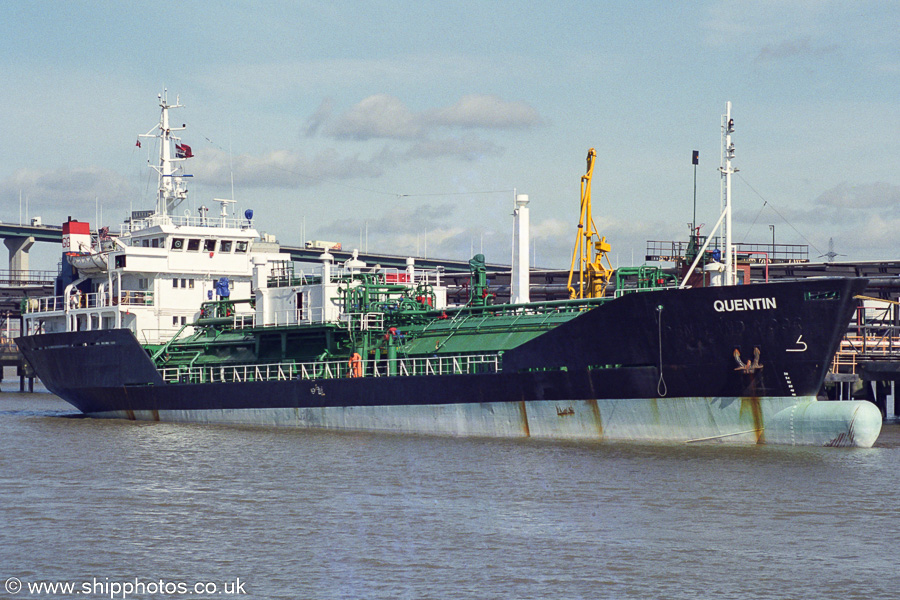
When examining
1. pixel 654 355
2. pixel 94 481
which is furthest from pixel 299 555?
pixel 654 355

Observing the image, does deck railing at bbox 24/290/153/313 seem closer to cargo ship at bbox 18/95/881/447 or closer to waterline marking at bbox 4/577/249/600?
cargo ship at bbox 18/95/881/447

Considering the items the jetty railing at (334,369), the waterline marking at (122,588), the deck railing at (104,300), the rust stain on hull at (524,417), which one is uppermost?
the deck railing at (104,300)

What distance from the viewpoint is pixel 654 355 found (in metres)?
31.1

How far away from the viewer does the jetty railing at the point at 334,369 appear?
3572cm

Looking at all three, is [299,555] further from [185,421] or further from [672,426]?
[185,421]

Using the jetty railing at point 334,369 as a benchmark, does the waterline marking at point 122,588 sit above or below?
below

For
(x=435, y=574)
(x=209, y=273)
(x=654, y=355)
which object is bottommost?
(x=435, y=574)

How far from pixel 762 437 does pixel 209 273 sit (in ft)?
91.1

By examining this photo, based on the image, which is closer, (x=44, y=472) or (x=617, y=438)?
(x=44, y=472)

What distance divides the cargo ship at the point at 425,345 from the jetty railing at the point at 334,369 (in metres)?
0.10

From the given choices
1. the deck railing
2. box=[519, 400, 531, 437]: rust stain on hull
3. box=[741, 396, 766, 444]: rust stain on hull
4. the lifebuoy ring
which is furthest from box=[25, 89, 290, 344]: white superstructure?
box=[741, 396, 766, 444]: rust stain on hull

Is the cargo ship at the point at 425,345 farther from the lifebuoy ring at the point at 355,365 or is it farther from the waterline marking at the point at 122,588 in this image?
the waterline marking at the point at 122,588

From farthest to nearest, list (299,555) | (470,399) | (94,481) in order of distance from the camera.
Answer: (470,399) → (94,481) → (299,555)

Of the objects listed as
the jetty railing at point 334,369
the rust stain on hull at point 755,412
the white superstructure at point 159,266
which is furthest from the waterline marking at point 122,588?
the white superstructure at point 159,266
